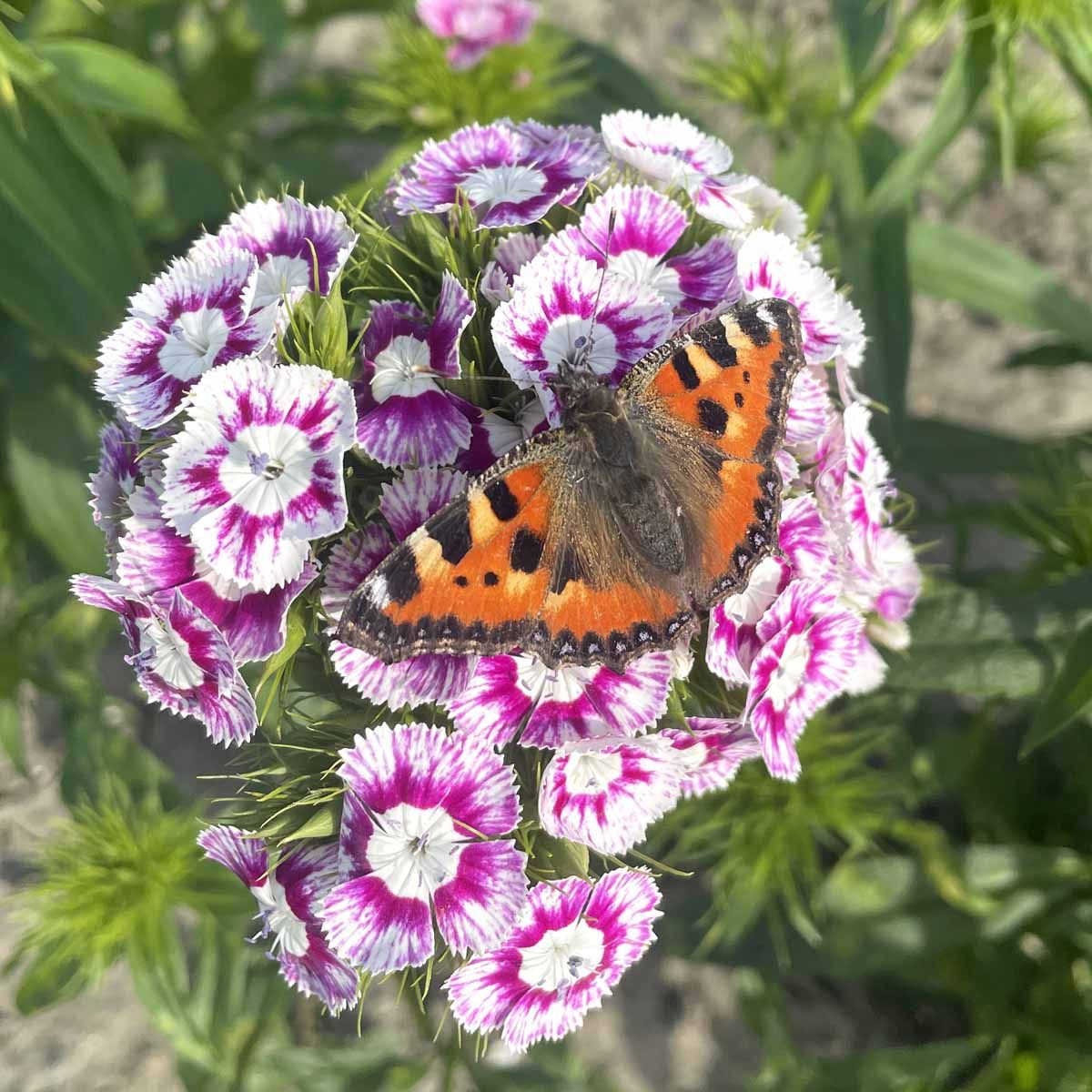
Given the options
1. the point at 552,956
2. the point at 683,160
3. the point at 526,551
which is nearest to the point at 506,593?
the point at 526,551

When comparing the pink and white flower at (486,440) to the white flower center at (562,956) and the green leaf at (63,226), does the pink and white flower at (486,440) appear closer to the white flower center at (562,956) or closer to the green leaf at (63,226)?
the white flower center at (562,956)

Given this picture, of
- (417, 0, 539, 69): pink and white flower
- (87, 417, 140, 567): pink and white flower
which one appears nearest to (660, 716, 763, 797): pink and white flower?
(87, 417, 140, 567): pink and white flower

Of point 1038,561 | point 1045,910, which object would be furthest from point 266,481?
point 1045,910

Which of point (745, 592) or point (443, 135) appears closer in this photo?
point (745, 592)

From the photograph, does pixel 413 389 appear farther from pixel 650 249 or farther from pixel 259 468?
pixel 650 249

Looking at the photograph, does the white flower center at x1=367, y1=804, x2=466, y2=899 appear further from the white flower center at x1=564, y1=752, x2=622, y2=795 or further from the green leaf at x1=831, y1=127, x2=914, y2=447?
the green leaf at x1=831, y1=127, x2=914, y2=447

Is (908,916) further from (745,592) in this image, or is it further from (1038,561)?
(745,592)

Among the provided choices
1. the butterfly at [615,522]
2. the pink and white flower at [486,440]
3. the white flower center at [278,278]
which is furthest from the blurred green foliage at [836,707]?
the butterfly at [615,522]
